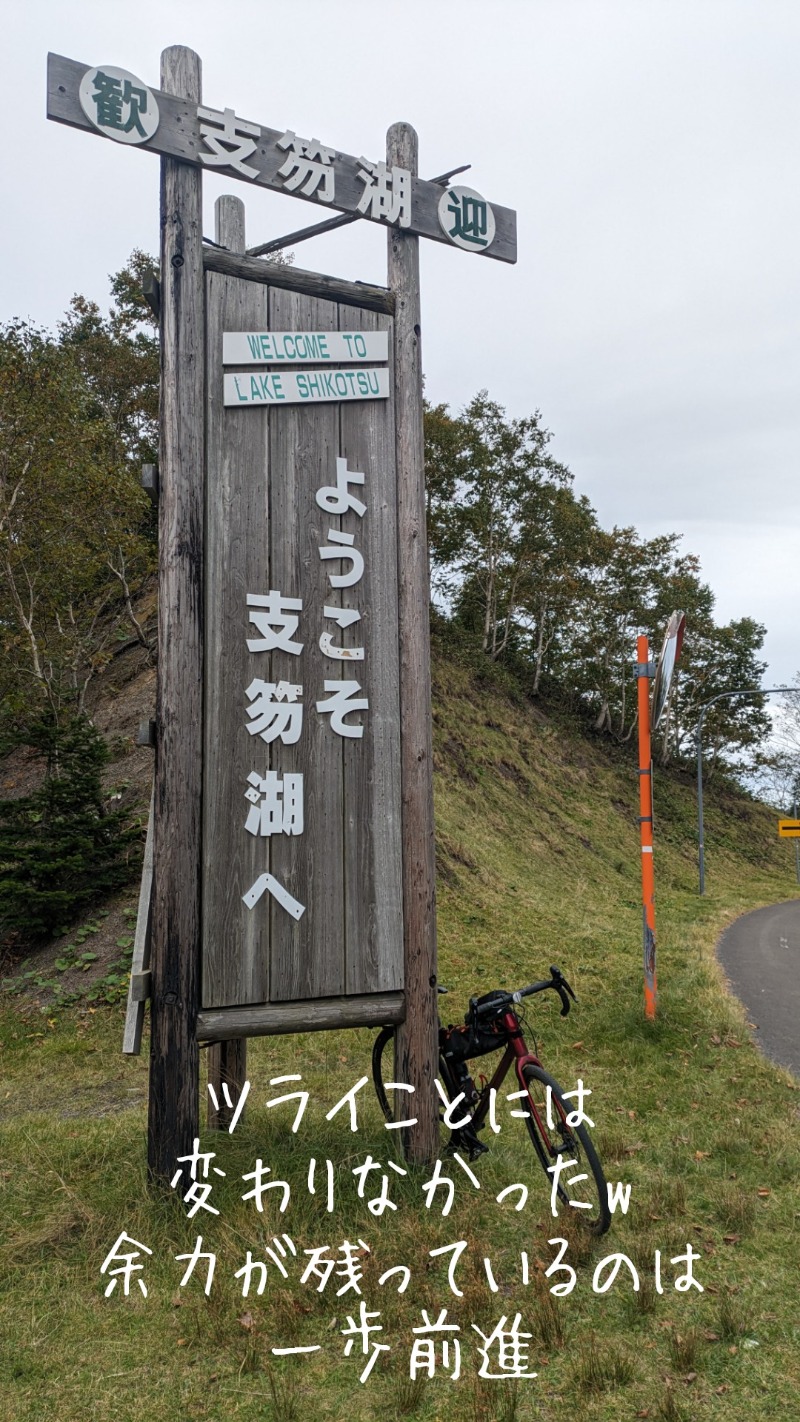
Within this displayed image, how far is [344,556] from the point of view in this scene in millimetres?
5160

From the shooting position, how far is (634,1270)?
392 cm

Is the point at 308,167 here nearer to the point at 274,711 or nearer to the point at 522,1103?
the point at 274,711

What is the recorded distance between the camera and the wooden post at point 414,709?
16.3 ft

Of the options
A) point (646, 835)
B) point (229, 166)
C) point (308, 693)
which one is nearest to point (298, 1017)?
point (308, 693)

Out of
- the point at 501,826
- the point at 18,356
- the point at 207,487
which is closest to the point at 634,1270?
the point at 207,487

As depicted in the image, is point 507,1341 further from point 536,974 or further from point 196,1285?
point 536,974

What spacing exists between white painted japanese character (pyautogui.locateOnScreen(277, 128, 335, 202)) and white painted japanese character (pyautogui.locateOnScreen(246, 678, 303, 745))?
2737mm

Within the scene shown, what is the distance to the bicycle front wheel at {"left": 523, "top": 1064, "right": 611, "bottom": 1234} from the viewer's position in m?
4.18

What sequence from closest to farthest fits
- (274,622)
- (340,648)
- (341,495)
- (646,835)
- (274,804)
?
(274,804), (274,622), (340,648), (341,495), (646,835)

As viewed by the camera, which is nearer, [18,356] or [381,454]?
[381,454]

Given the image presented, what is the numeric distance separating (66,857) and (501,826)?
13373 mm

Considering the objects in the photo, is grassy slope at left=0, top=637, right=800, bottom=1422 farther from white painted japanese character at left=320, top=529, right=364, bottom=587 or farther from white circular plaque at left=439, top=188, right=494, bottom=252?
white circular plaque at left=439, top=188, right=494, bottom=252

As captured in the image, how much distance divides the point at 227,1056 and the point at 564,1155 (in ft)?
7.47

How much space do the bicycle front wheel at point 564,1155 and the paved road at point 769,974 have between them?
3825 mm
